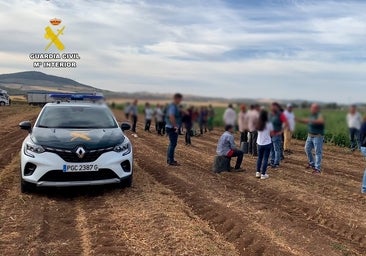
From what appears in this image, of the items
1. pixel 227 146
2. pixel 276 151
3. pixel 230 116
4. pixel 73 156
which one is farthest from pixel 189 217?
pixel 276 151

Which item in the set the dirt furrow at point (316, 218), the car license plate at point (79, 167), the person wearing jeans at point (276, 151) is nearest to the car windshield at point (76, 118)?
the car license plate at point (79, 167)

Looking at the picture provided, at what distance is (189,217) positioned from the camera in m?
6.46

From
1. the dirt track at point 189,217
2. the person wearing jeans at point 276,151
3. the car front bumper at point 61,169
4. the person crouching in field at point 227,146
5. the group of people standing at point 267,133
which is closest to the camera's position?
the group of people standing at point 267,133

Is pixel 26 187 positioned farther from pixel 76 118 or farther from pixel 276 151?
pixel 276 151

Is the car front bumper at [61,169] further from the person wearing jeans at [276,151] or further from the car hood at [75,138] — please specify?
the person wearing jeans at [276,151]

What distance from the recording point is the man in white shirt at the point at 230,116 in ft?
14.1

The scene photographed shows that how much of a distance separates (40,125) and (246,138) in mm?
8015

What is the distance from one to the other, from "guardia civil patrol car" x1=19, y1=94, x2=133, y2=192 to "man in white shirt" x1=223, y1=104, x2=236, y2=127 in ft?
9.02

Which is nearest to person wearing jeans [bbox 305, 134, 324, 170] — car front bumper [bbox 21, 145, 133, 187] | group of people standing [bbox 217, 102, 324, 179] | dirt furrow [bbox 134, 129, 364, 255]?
group of people standing [bbox 217, 102, 324, 179]

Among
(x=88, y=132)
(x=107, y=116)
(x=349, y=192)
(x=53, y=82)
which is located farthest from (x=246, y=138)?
(x=53, y=82)

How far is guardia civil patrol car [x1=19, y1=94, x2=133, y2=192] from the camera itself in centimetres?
710

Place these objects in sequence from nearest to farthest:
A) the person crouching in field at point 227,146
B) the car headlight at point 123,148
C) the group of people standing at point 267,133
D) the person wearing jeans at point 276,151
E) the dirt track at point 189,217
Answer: the group of people standing at point 267,133
the dirt track at point 189,217
the car headlight at point 123,148
the person crouching in field at point 227,146
the person wearing jeans at point 276,151

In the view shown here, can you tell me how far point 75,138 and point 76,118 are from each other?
1.07m

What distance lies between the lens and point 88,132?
7.75 m
